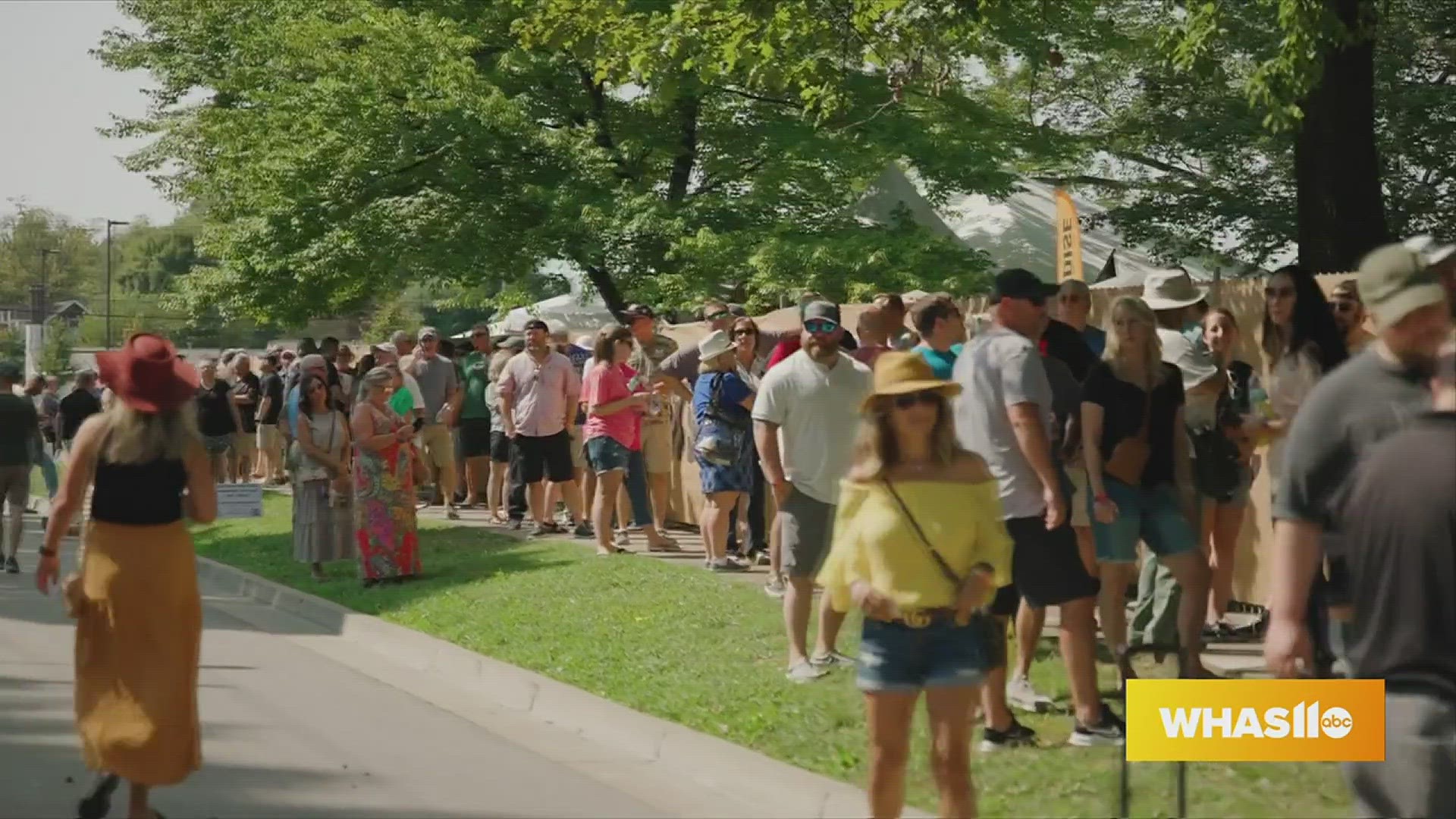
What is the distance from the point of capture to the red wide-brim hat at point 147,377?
822cm

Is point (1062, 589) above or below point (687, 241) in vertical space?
below

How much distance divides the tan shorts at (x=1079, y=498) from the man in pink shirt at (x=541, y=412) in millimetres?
9713

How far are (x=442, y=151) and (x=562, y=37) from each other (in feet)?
40.0

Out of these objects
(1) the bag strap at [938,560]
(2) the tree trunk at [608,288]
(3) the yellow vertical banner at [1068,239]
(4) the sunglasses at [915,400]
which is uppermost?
(2) the tree trunk at [608,288]

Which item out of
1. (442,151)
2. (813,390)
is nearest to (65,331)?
(442,151)

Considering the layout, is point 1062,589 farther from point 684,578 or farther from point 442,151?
point 442,151

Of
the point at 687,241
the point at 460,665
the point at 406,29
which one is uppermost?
the point at 406,29

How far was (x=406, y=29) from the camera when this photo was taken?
105 ft

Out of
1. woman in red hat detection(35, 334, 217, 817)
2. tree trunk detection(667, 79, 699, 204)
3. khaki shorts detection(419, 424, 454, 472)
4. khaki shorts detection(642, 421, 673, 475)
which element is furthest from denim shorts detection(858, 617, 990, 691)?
tree trunk detection(667, 79, 699, 204)

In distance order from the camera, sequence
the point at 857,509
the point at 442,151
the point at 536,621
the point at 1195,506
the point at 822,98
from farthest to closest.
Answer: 1. the point at 442,151
2. the point at 822,98
3. the point at 536,621
4. the point at 1195,506
5. the point at 857,509

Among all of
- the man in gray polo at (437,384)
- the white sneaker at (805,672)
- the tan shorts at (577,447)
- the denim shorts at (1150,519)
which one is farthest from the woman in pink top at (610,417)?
the denim shorts at (1150,519)

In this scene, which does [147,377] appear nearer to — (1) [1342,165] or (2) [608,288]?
(1) [1342,165]

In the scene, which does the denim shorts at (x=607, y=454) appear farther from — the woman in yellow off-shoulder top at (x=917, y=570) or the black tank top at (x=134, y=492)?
the woman in yellow off-shoulder top at (x=917, y=570)

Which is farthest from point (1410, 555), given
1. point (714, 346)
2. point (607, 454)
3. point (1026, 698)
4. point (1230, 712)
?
point (607, 454)
